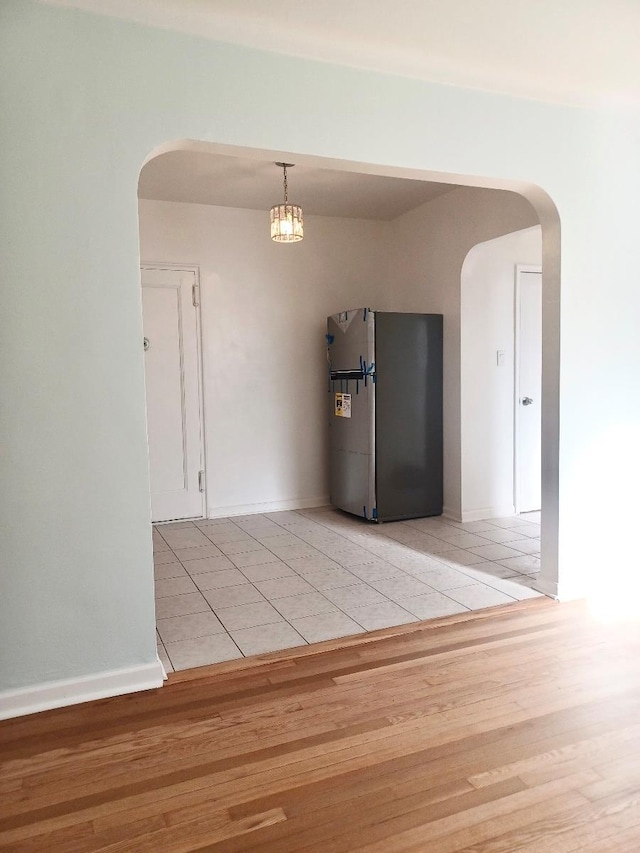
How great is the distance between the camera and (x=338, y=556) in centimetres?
395

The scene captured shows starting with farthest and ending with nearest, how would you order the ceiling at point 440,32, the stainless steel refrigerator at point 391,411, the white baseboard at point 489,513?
1. the white baseboard at point 489,513
2. the stainless steel refrigerator at point 391,411
3. the ceiling at point 440,32

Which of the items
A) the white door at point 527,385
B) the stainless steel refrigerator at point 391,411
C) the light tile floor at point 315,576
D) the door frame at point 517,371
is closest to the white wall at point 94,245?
the light tile floor at point 315,576

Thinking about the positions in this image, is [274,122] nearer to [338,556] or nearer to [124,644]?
[124,644]

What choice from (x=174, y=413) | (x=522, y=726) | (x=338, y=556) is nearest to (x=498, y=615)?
(x=522, y=726)

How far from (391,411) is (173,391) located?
169 cm

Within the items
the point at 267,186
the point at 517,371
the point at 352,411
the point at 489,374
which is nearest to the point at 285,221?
the point at 267,186

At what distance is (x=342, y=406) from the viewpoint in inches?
197

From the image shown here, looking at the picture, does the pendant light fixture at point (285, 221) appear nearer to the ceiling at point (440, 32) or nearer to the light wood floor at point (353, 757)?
the ceiling at point (440, 32)

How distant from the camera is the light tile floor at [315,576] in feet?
9.29

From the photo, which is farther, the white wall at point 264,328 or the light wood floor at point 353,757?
the white wall at point 264,328

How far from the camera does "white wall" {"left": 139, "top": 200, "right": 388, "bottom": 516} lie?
495 cm

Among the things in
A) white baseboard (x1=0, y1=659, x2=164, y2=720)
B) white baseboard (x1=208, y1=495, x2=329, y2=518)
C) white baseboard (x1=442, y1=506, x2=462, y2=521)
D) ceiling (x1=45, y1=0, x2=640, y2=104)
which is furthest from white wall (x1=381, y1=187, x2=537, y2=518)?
white baseboard (x1=0, y1=659, x2=164, y2=720)

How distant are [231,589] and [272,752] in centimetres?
148

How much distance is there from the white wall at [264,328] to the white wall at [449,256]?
0.36 meters
